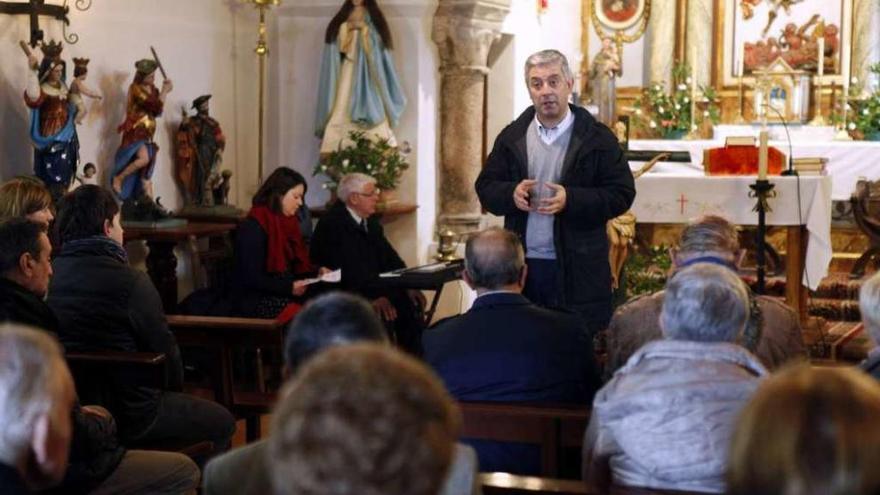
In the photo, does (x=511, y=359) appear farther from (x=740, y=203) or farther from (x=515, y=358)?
(x=740, y=203)

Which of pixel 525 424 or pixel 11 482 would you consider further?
pixel 525 424

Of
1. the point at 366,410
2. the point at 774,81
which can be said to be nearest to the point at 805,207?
the point at 774,81

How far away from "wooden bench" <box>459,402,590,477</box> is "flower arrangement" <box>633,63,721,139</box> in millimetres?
8660

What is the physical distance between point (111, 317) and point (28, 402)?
1.76 meters

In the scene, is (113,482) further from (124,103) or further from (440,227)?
(440,227)

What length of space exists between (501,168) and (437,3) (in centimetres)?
428

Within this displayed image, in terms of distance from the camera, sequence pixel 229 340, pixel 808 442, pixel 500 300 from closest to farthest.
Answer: pixel 808 442 < pixel 500 300 < pixel 229 340

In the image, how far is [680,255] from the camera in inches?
179

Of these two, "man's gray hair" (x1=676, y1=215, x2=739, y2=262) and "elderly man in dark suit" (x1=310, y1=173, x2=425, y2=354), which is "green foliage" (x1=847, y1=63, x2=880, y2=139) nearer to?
"elderly man in dark suit" (x1=310, y1=173, x2=425, y2=354)

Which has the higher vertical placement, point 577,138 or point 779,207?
point 577,138


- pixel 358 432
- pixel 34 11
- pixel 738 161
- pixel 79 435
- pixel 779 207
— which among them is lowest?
pixel 79 435

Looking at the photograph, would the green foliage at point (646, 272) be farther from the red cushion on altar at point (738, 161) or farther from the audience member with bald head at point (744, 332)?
the audience member with bald head at point (744, 332)

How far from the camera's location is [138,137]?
24.8 ft

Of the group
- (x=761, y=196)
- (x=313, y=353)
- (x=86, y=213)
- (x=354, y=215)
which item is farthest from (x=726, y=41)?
(x=313, y=353)
